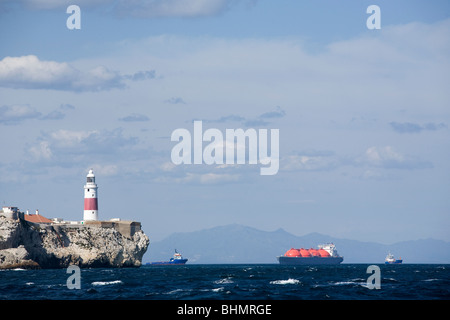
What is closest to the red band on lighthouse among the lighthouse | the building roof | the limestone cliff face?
→ the lighthouse

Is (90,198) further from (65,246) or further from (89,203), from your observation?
(65,246)

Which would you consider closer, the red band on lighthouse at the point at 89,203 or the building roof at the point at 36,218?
the building roof at the point at 36,218

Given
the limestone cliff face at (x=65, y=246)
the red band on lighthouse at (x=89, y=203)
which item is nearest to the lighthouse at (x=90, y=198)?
the red band on lighthouse at (x=89, y=203)

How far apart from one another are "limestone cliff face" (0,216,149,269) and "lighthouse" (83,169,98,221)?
6.43 m

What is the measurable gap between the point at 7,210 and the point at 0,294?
65.2m

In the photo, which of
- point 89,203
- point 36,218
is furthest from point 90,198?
point 36,218

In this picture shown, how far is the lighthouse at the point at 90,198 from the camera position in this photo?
6457 inches

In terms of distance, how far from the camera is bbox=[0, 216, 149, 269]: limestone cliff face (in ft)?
428

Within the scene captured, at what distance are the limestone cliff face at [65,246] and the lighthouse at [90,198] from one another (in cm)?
643

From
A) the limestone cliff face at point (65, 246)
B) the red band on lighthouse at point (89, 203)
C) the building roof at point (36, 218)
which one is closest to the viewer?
the limestone cliff face at point (65, 246)

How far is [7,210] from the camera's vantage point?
134m

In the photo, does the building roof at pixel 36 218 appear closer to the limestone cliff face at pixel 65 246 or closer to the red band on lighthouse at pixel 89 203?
the red band on lighthouse at pixel 89 203
